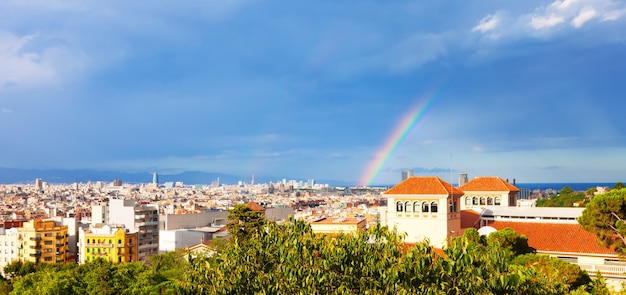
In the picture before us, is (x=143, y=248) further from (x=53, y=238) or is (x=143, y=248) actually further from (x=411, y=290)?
(x=411, y=290)

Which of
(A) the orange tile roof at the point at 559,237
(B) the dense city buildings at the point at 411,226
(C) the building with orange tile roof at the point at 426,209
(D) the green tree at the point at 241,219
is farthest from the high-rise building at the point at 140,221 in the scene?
(A) the orange tile roof at the point at 559,237

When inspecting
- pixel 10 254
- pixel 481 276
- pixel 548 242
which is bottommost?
pixel 10 254

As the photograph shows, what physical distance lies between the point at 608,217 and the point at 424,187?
40.2 ft

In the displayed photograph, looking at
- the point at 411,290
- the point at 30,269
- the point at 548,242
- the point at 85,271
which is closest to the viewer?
the point at 411,290

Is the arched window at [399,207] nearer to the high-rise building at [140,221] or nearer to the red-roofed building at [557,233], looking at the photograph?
the red-roofed building at [557,233]

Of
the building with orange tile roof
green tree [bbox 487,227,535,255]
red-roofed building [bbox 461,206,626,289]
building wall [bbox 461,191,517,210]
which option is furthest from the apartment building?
green tree [bbox 487,227,535,255]

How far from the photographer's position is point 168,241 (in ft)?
299

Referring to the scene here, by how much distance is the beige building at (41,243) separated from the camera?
7800 cm

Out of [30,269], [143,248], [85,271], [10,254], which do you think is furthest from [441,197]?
[10,254]

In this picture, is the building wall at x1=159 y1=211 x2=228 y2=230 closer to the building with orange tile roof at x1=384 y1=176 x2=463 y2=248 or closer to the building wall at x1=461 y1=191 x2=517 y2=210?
the building wall at x1=461 y1=191 x2=517 y2=210

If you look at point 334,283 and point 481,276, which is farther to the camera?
point 334,283

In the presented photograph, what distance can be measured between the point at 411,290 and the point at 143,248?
78.5 m

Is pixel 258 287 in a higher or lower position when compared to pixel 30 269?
higher

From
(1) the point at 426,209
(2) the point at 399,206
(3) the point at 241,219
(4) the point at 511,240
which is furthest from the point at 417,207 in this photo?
(3) the point at 241,219
